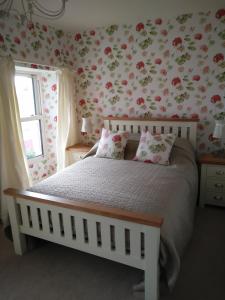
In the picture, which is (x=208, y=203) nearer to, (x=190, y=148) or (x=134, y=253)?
(x=190, y=148)

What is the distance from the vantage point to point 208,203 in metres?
2.81

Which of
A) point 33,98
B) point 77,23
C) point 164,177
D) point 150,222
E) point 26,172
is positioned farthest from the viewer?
point 33,98

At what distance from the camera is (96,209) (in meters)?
1.60

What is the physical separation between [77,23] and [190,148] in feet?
7.15

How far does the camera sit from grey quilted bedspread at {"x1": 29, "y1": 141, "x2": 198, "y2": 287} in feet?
5.31

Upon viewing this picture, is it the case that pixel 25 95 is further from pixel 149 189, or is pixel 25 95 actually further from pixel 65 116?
pixel 149 189

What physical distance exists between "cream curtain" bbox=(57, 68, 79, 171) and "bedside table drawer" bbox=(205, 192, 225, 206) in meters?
2.03

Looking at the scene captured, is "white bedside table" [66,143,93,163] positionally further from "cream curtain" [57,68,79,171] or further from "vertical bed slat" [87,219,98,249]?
"vertical bed slat" [87,219,98,249]

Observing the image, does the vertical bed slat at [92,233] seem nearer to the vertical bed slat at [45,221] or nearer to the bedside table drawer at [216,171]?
the vertical bed slat at [45,221]

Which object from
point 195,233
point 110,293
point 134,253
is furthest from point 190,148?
point 110,293

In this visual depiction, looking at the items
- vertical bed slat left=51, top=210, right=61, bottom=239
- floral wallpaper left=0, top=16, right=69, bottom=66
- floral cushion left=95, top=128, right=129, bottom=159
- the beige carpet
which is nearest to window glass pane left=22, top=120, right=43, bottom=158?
floral wallpaper left=0, top=16, right=69, bottom=66

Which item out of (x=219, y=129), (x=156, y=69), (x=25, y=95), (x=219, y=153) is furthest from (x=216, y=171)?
(x=25, y=95)

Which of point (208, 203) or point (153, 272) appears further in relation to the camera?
point (208, 203)

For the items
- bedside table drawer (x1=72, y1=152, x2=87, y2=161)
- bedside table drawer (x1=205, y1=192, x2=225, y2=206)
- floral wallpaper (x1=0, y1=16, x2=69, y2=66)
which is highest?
floral wallpaper (x1=0, y1=16, x2=69, y2=66)
